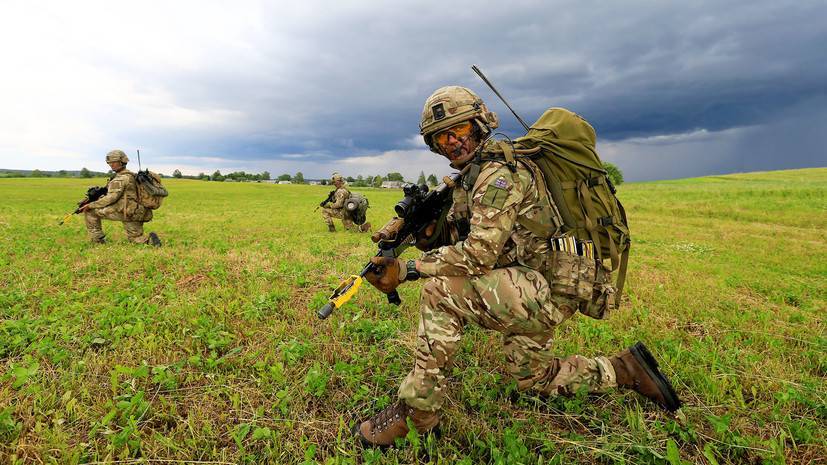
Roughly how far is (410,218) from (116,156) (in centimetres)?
1020

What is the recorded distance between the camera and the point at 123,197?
10016 millimetres

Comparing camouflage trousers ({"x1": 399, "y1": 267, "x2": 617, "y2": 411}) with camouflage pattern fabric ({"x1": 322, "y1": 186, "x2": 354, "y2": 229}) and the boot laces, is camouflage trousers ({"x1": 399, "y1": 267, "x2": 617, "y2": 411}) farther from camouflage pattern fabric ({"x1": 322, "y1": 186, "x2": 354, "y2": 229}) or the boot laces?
camouflage pattern fabric ({"x1": 322, "y1": 186, "x2": 354, "y2": 229})

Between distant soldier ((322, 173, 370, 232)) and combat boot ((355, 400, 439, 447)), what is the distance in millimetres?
11440

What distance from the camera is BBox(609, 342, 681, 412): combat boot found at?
10.2 ft

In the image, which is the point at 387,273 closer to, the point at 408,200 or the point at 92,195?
Answer: the point at 408,200

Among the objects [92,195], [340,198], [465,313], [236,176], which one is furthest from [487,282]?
[236,176]

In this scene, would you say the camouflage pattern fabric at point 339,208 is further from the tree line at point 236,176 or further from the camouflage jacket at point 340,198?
the tree line at point 236,176

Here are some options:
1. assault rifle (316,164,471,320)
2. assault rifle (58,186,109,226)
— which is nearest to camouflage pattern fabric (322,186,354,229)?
assault rifle (58,186,109,226)

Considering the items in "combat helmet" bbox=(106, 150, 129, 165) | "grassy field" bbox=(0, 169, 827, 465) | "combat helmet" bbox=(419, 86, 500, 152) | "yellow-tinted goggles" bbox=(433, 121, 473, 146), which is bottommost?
"grassy field" bbox=(0, 169, 827, 465)

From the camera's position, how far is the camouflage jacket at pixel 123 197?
9.83 m

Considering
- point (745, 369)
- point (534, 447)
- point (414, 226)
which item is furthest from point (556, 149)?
point (745, 369)

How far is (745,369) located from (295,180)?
10124 centimetres

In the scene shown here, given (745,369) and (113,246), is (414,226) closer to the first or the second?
(745,369)

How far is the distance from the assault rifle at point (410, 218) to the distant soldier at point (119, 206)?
362 inches
